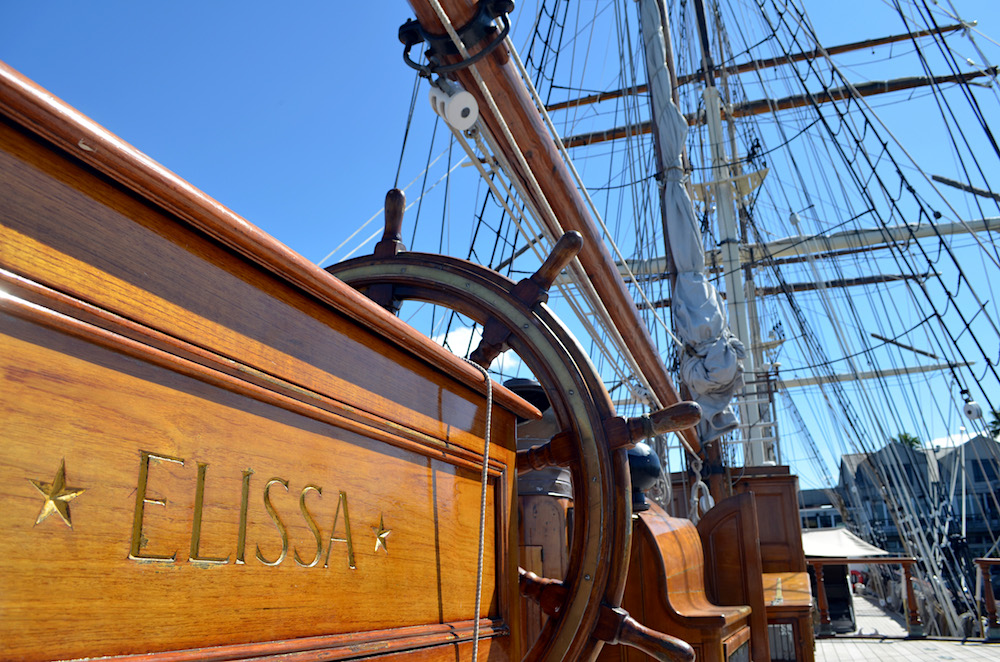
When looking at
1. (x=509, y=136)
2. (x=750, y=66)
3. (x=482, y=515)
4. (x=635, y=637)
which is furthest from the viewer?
(x=750, y=66)

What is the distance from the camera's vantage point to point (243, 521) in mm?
855

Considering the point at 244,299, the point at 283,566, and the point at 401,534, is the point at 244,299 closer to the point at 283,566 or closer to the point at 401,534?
the point at 283,566

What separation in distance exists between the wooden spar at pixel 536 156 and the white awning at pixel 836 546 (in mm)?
14720

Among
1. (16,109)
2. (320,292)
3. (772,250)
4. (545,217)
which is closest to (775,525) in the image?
(545,217)

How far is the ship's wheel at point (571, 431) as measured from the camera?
1581mm

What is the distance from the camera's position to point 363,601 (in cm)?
104

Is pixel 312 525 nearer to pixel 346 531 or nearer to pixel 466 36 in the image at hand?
pixel 346 531

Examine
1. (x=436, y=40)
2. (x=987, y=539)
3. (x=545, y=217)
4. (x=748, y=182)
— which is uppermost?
(x=748, y=182)

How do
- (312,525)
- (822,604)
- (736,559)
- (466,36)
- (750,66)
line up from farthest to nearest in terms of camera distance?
(750,66) < (822,604) < (736,559) < (466,36) < (312,525)

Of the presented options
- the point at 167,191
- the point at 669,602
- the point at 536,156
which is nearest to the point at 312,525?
the point at 167,191

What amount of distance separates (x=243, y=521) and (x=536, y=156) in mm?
1749

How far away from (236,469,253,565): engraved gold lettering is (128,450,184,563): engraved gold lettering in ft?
0.32

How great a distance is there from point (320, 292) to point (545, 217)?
5.20ft

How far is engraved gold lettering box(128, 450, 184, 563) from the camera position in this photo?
0.72 meters
